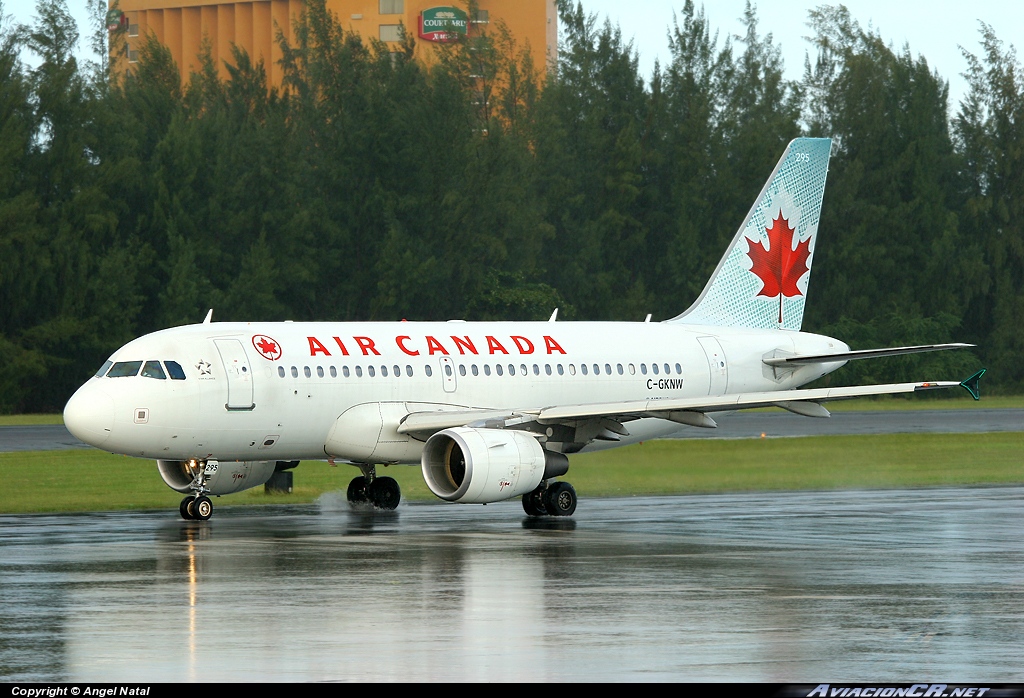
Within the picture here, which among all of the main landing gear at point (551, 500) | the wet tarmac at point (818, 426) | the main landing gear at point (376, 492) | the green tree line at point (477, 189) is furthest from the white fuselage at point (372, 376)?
the green tree line at point (477, 189)

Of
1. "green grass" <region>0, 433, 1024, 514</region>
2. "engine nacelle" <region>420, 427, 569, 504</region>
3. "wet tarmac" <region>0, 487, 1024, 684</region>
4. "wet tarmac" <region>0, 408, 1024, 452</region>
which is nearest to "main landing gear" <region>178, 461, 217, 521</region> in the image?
"wet tarmac" <region>0, 487, 1024, 684</region>

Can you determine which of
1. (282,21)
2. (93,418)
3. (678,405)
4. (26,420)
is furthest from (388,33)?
(93,418)

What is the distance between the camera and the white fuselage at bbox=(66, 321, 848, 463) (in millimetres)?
27828

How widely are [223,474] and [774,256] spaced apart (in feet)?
47.7

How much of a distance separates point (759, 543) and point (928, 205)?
71630 millimetres

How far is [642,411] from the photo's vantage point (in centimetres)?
2848

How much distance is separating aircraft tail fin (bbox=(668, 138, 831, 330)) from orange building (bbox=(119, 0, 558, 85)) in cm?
8675

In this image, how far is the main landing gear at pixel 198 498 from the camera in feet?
94.2

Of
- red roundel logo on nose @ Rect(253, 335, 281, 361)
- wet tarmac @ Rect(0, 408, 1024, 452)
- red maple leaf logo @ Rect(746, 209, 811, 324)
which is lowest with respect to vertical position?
wet tarmac @ Rect(0, 408, 1024, 452)

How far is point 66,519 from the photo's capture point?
2897cm

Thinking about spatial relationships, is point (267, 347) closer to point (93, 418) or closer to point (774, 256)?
point (93, 418)

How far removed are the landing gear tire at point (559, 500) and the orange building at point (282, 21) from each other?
318ft

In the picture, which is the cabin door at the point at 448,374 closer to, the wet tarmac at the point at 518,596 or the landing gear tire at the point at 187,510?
the wet tarmac at the point at 518,596

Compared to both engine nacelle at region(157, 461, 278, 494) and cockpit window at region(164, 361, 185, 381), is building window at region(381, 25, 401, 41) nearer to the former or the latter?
engine nacelle at region(157, 461, 278, 494)
